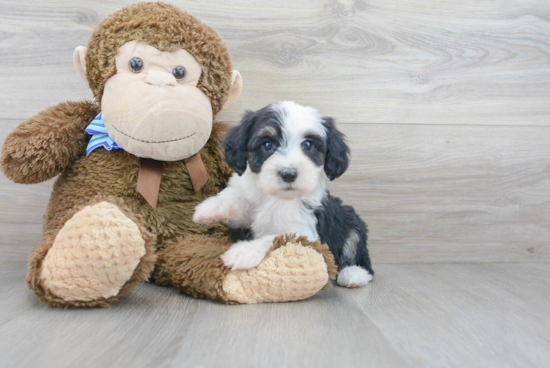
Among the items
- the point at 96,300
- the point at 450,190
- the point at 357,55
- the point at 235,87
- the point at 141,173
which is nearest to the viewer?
the point at 96,300

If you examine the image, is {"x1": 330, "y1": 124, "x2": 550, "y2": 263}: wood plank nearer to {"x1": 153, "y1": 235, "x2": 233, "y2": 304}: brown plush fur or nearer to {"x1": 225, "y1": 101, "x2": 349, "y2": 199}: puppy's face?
{"x1": 225, "y1": 101, "x2": 349, "y2": 199}: puppy's face

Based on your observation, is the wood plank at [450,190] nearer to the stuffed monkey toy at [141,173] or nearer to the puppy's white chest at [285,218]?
the puppy's white chest at [285,218]

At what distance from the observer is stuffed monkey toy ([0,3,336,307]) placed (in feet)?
4.30

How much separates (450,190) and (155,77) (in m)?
1.59

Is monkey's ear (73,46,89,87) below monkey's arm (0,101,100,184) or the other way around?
the other way around

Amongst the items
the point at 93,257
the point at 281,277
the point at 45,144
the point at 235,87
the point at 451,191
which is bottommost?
the point at 451,191

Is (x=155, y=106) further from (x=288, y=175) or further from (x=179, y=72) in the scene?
(x=288, y=175)

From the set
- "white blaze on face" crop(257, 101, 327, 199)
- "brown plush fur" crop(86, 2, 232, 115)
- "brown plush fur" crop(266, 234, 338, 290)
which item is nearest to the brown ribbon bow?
"brown plush fur" crop(86, 2, 232, 115)

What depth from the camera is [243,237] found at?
175cm

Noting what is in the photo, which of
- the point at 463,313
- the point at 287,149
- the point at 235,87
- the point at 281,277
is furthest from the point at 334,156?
the point at 463,313

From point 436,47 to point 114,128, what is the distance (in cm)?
161

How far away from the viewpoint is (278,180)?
1.41 metres

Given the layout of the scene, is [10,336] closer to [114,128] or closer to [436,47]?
[114,128]

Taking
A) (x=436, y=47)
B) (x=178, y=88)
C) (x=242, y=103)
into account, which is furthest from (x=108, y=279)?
(x=436, y=47)
